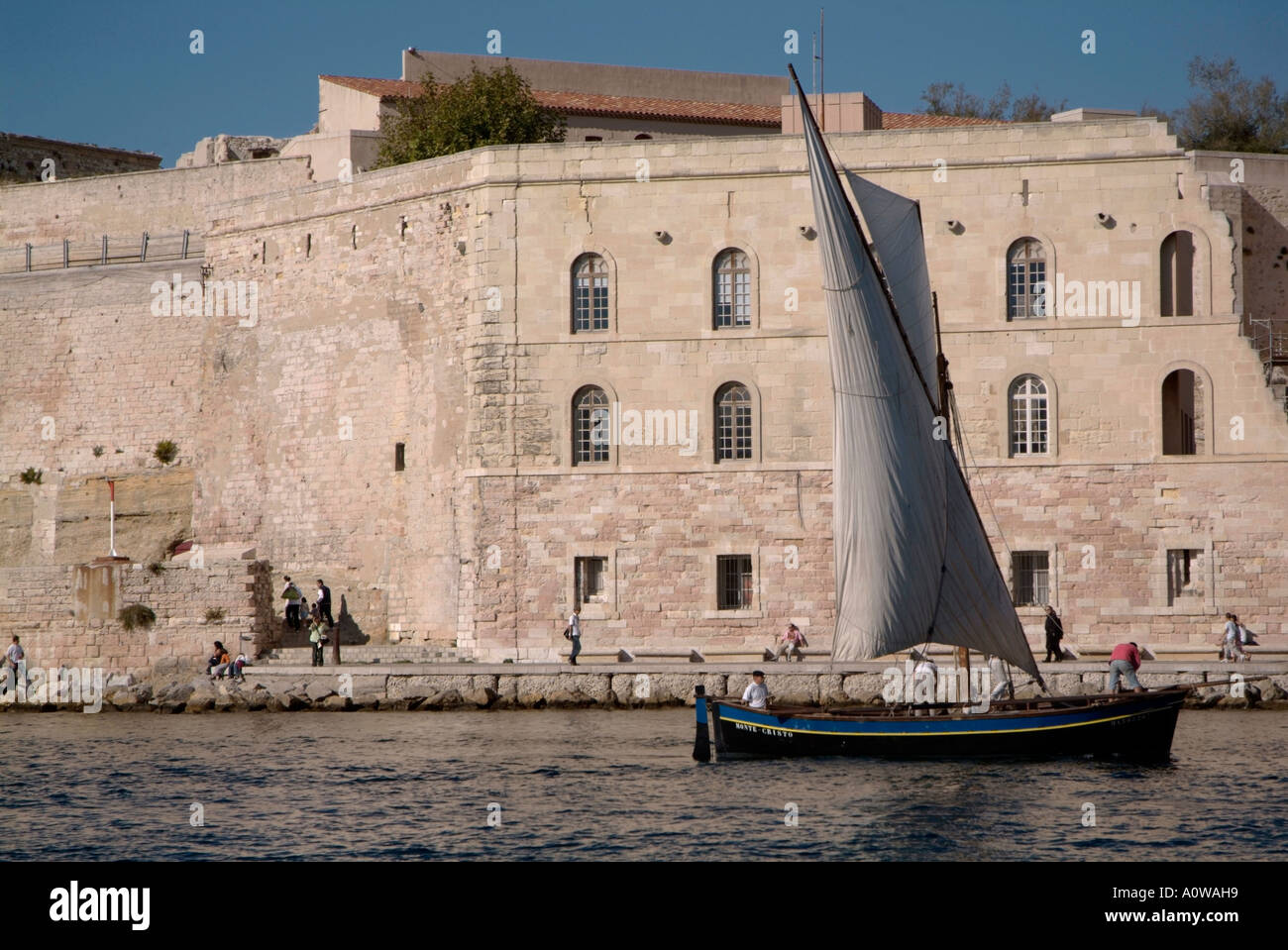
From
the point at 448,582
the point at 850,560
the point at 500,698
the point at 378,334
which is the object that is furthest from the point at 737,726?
the point at 378,334

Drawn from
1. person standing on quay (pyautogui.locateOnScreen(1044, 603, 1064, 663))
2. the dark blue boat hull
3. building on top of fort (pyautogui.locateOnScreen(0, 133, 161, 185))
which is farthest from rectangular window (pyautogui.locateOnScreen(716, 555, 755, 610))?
building on top of fort (pyautogui.locateOnScreen(0, 133, 161, 185))

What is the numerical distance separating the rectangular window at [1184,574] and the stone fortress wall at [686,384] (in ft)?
1.03

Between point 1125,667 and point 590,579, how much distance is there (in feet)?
38.9

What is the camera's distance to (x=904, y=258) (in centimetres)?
2502

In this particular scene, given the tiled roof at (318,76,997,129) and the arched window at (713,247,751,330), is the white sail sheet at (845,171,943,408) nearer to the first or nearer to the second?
the arched window at (713,247,751,330)

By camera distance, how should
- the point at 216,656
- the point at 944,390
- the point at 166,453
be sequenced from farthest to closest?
the point at 166,453, the point at 216,656, the point at 944,390

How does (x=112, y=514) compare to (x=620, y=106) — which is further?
(x=620, y=106)

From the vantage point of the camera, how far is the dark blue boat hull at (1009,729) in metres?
23.6

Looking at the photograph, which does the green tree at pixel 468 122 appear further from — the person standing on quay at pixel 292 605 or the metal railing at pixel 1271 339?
the metal railing at pixel 1271 339

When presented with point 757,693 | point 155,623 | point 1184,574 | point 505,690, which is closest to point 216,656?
point 155,623

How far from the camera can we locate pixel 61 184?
→ 50.1 meters

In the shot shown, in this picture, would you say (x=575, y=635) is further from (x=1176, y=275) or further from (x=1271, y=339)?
(x=1271, y=339)

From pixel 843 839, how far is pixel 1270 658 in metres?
15.1

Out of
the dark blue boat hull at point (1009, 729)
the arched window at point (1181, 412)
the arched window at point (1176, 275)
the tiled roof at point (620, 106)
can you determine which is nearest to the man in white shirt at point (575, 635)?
the dark blue boat hull at point (1009, 729)
